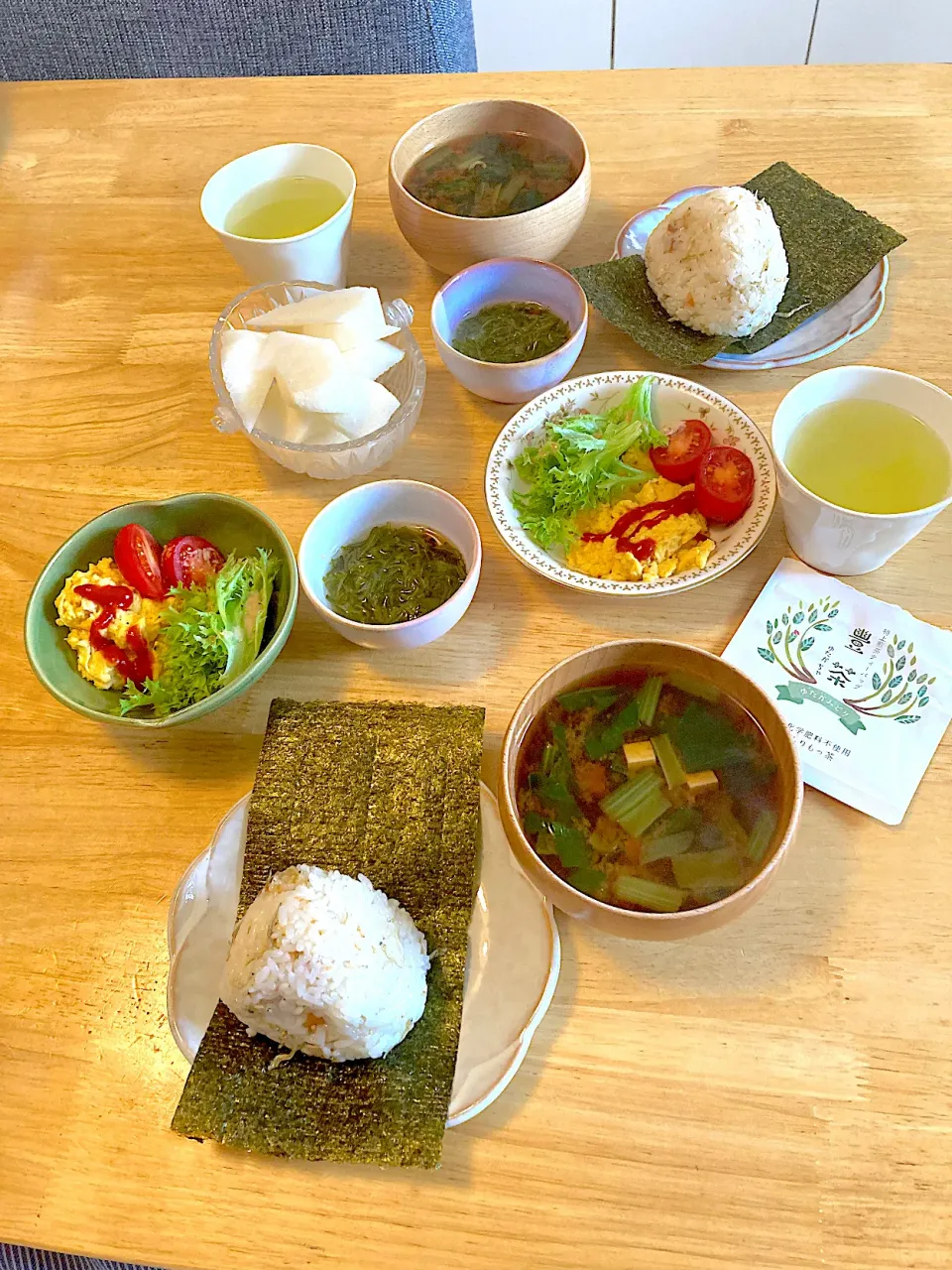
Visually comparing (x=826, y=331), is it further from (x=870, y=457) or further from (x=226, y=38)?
(x=226, y=38)

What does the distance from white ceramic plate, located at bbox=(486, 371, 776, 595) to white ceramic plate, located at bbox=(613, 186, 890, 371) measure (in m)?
0.11

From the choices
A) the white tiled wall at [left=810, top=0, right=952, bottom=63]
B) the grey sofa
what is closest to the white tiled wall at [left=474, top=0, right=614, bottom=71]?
the white tiled wall at [left=810, top=0, right=952, bottom=63]

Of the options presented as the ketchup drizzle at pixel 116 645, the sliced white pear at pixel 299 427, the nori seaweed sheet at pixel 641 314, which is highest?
the nori seaweed sheet at pixel 641 314

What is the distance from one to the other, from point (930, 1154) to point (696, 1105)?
0.63 ft

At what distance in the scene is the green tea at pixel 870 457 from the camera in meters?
1.03

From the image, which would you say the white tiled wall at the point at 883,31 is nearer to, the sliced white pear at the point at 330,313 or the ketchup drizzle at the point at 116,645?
the sliced white pear at the point at 330,313

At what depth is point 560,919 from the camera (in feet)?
2.98

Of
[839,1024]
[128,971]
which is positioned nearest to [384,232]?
[128,971]

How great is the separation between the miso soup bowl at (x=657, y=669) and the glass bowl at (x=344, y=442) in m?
0.43

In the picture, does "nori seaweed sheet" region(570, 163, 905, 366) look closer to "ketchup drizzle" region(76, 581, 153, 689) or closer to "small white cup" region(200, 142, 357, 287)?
"small white cup" region(200, 142, 357, 287)

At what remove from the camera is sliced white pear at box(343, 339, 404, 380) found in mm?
1153

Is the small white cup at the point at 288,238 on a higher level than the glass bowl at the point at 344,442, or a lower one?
higher

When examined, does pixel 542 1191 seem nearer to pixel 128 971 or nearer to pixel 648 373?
pixel 128 971

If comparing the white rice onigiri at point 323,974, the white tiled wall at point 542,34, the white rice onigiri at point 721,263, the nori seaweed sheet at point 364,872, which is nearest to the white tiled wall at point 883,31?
the white tiled wall at point 542,34
